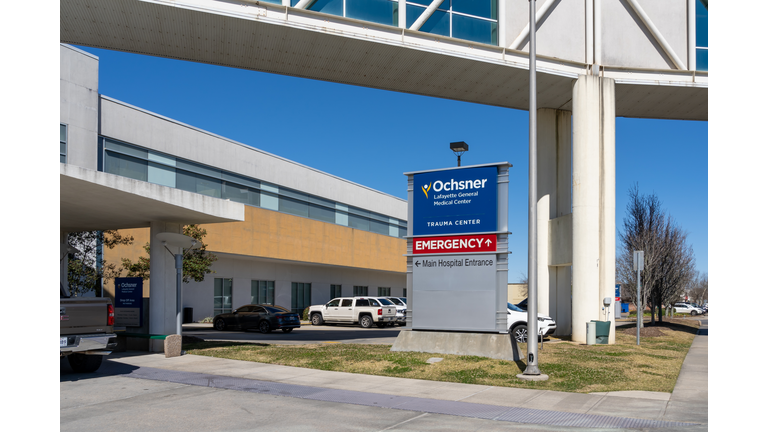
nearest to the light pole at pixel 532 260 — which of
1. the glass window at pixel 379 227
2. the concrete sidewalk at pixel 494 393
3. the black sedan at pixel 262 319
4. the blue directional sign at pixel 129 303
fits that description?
the concrete sidewalk at pixel 494 393

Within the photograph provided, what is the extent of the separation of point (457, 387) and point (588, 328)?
35.9 feet

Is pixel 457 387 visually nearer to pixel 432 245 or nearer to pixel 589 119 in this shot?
pixel 432 245

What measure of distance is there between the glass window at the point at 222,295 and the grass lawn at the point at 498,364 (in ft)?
62.3

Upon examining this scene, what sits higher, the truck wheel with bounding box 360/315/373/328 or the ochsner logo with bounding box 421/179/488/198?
the ochsner logo with bounding box 421/179/488/198

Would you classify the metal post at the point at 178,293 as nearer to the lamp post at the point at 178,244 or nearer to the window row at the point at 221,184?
the lamp post at the point at 178,244

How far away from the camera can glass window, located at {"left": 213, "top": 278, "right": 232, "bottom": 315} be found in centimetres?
3738

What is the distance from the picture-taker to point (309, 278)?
46.2 meters

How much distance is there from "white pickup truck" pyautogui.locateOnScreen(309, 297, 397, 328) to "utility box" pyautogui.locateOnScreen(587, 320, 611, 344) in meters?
13.3

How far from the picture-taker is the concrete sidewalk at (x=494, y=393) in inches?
360

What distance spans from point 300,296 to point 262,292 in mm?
4325

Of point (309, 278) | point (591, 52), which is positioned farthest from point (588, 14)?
point (309, 278)

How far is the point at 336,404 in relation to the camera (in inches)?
381

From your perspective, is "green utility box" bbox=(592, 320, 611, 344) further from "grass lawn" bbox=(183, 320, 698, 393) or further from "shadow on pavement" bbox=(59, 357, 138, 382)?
"shadow on pavement" bbox=(59, 357, 138, 382)

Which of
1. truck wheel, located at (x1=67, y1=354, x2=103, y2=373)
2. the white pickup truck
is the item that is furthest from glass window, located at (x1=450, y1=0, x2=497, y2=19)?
the white pickup truck
